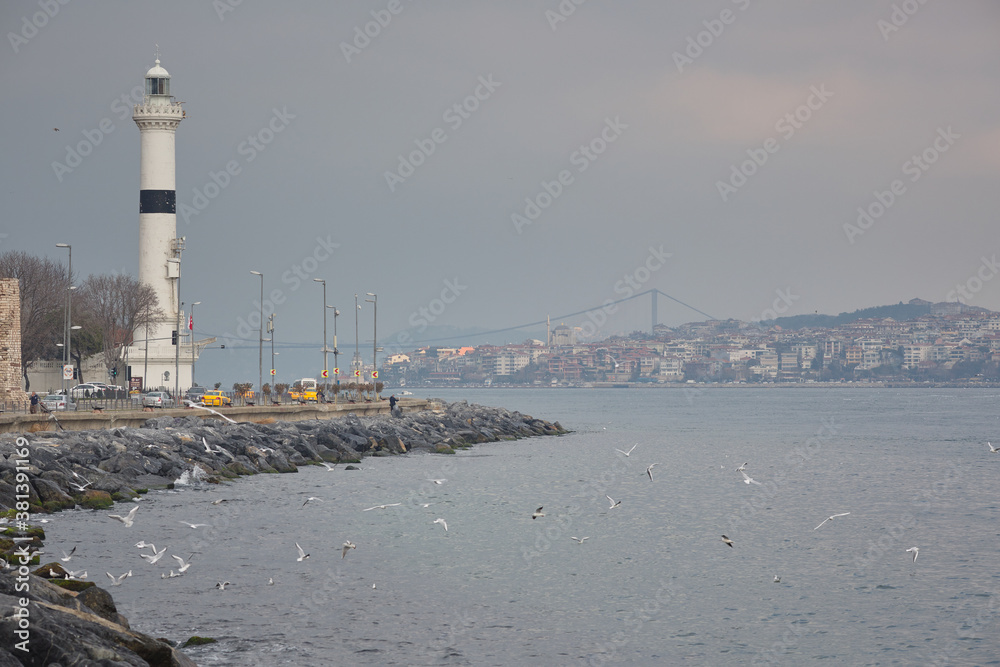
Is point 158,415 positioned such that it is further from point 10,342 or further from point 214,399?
point 214,399

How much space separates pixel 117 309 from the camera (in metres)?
60.7

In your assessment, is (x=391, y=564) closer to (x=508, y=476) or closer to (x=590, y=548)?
(x=590, y=548)

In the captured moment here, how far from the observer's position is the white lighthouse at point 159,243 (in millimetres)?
57344

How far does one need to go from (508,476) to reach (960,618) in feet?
66.2

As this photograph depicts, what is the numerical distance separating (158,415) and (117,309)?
2391cm

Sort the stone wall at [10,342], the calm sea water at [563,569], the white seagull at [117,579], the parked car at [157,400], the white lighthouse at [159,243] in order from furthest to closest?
1. the white lighthouse at [159,243]
2. the parked car at [157,400]
3. the stone wall at [10,342]
4. the white seagull at [117,579]
5. the calm sea water at [563,569]

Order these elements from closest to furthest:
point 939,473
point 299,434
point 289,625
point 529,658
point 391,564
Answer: point 529,658
point 289,625
point 391,564
point 939,473
point 299,434

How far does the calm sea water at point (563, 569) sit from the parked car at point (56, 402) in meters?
10.4

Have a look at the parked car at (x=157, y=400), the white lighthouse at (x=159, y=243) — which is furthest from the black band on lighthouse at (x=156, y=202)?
the parked car at (x=157, y=400)

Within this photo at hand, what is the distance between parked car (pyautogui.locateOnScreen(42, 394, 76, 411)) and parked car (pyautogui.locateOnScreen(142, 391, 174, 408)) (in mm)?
3088

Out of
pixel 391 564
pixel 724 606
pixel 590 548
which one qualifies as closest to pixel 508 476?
pixel 590 548

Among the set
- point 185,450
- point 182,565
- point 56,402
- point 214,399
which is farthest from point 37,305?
point 182,565

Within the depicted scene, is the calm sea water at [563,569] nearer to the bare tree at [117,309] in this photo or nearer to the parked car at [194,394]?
the parked car at [194,394]

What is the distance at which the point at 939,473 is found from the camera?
35750mm
